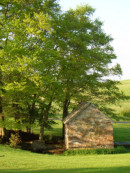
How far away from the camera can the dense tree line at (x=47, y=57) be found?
19.4m

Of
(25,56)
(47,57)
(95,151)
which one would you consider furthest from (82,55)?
(95,151)

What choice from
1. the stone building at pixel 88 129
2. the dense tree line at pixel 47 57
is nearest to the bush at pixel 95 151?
the stone building at pixel 88 129

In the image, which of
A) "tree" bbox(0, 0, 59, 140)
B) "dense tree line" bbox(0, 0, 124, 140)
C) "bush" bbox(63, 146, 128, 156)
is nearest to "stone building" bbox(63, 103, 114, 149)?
"bush" bbox(63, 146, 128, 156)

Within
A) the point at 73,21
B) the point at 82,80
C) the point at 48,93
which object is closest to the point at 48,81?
the point at 48,93

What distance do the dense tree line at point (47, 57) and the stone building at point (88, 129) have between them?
2.38m

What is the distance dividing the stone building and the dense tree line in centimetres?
238

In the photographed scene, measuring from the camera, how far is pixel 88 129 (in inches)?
838

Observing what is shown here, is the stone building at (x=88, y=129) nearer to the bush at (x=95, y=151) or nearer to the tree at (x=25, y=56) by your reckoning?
the bush at (x=95, y=151)

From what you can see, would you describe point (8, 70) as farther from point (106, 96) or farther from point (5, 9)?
point (106, 96)

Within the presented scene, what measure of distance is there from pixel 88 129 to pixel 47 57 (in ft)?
26.1

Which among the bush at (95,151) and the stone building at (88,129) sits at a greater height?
the stone building at (88,129)

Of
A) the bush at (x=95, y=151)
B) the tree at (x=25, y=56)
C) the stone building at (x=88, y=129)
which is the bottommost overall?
the bush at (x=95, y=151)

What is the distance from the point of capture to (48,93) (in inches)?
836

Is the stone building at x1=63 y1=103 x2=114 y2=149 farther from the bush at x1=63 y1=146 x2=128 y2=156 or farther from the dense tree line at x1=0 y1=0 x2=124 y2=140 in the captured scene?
the dense tree line at x1=0 y1=0 x2=124 y2=140
